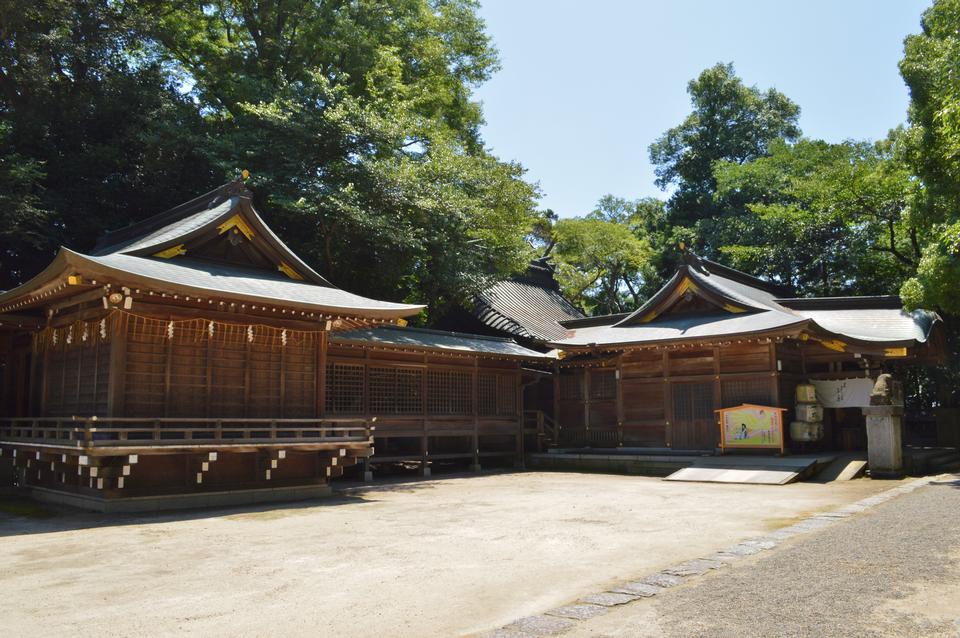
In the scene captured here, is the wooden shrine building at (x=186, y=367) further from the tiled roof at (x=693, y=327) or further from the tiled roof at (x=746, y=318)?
the tiled roof at (x=746, y=318)

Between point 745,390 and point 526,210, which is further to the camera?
point 526,210

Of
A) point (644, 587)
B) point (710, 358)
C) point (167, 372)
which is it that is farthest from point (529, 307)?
point (644, 587)

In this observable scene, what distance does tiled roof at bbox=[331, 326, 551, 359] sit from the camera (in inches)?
655

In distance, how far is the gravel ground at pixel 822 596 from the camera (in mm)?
4578

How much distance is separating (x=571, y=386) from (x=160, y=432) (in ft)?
44.9

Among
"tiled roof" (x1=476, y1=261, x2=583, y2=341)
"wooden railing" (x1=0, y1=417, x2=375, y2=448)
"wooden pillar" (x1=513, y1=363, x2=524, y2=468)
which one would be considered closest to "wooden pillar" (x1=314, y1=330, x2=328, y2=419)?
"wooden railing" (x1=0, y1=417, x2=375, y2=448)

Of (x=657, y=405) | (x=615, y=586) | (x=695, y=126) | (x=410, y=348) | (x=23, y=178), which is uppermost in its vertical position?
(x=695, y=126)

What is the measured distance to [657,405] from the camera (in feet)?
65.3

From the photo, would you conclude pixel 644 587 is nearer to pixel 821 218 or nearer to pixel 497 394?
pixel 497 394

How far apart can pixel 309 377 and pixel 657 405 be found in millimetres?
10467

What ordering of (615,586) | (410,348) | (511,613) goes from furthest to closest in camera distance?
(410,348) < (615,586) < (511,613)

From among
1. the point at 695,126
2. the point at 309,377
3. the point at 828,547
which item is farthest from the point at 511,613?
the point at 695,126

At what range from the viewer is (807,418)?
1750 centimetres

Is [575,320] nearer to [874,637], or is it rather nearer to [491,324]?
[491,324]
